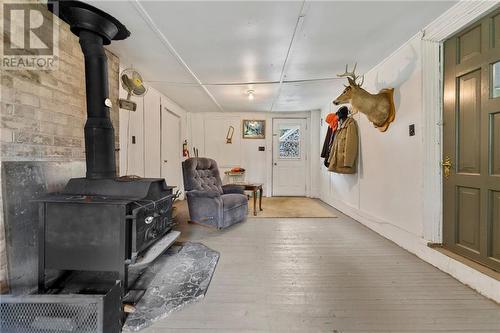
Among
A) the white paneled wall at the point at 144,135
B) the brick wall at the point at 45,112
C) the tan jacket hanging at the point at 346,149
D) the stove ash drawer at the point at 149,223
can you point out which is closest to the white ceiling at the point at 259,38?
the white paneled wall at the point at 144,135

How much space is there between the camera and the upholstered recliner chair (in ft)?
9.73

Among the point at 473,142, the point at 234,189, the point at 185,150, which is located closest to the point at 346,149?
the point at 473,142

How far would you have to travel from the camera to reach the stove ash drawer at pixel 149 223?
1496 mm

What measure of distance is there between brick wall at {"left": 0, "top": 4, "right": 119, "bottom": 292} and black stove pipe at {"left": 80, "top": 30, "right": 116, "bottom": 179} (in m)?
0.25

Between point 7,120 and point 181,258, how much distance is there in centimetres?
169

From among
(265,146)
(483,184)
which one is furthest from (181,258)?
(265,146)

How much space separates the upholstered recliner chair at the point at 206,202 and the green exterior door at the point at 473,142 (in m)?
2.33

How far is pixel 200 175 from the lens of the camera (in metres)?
3.39

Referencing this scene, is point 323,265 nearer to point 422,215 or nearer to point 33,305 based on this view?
point 422,215

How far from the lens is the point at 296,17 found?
6.15 feet

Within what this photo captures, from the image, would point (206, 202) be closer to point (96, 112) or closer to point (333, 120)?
Answer: point (96, 112)

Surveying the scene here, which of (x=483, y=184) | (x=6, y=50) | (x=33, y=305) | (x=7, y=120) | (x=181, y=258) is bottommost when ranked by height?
(x=181, y=258)

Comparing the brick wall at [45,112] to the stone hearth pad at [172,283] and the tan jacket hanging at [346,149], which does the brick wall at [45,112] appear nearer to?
the stone hearth pad at [172,283]

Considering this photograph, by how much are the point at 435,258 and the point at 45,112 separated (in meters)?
3.52
